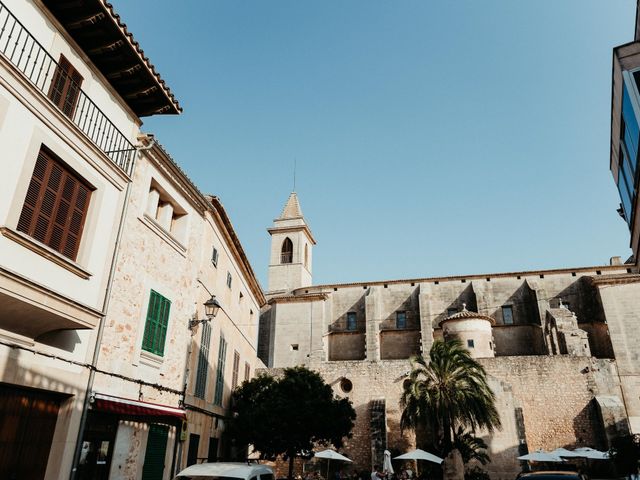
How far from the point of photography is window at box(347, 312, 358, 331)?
44656 mm

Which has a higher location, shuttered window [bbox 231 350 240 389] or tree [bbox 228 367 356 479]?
shuttered window [bbox 231 350 240 389]

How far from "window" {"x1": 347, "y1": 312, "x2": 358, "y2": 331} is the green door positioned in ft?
111

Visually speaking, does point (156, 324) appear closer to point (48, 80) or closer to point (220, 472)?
point (220, 472)

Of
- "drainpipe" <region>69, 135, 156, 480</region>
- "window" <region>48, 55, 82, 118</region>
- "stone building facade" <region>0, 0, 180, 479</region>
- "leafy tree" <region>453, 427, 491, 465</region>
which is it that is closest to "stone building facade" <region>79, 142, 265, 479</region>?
"drainpipe" <region>69, 135, 156, 480</region>

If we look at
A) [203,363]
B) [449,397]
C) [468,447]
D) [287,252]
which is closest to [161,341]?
[203,363]

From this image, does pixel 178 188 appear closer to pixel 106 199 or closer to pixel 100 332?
pixel 106 199

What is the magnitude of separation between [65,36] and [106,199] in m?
3.51

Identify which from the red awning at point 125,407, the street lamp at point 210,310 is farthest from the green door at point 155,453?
the street lamp at point 210,310

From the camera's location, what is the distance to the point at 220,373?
57.3 ft

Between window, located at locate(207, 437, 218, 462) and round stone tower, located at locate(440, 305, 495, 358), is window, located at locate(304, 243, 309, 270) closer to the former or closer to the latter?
round stone tower, located at locate(440, 305, 495, 358)

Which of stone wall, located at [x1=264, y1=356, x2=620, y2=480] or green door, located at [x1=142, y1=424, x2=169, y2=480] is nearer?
green door, located at [x1=142, y1=424, x2=169, y2=480]

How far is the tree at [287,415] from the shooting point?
18.4 meters

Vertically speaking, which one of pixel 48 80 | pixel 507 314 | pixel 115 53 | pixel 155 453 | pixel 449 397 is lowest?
pixel 155 453

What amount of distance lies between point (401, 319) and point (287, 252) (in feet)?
49.2
